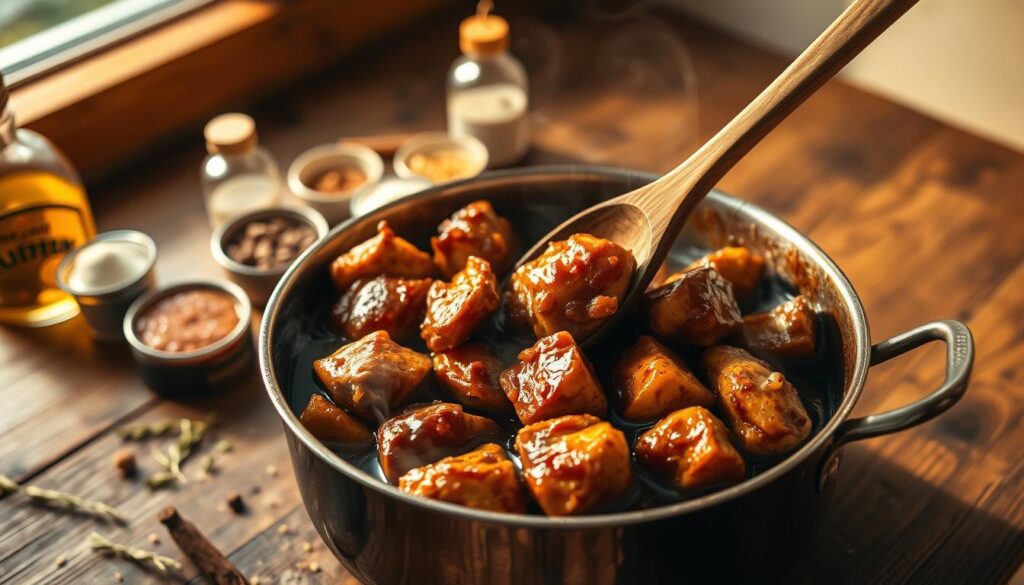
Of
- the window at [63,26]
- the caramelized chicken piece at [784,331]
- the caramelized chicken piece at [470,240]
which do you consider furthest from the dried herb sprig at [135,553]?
the window at [63,26]

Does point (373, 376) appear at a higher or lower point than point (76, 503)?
higher

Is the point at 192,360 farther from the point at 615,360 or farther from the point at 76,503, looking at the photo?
the point at 615,360

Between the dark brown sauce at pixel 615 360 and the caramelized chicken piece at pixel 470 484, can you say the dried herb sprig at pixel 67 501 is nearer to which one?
the dark brown sauce at pixel 615 360

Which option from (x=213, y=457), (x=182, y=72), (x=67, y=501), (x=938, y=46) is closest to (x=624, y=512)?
(x=213, y=457)

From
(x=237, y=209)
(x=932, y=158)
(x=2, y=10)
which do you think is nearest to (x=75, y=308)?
(x=237, y=209)

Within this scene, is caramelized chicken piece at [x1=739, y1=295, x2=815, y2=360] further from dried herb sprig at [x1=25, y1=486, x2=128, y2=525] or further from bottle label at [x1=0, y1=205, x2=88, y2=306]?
bottle label at [x1=0, y1=205, x2=88, y2=306]

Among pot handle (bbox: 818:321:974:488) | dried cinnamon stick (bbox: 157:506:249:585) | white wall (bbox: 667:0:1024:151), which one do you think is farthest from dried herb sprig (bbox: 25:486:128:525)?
white wall (bbox: 667:0:1024:151)
